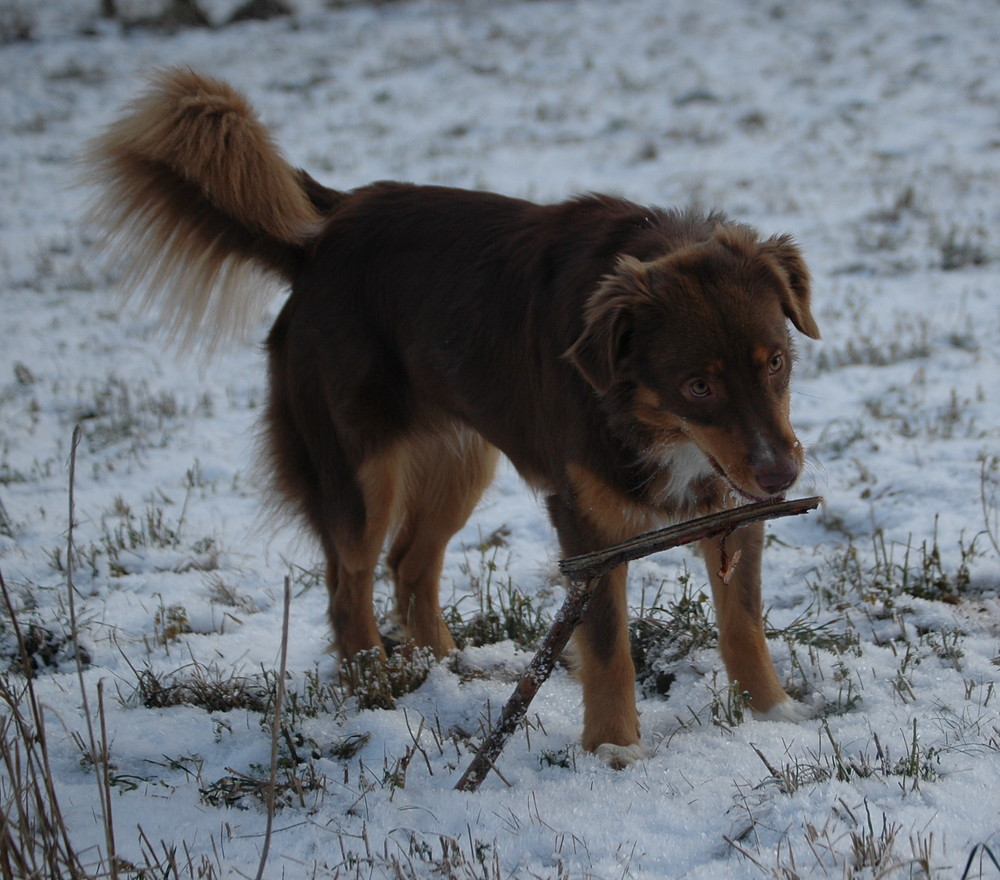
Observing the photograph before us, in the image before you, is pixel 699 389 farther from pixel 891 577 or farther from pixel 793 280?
pixel 891 577

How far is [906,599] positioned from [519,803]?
1.92 metres

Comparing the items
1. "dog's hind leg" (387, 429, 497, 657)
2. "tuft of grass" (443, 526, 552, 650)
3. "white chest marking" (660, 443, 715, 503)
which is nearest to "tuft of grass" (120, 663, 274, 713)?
"dog's hind leg" (387, 429, 497, 657)

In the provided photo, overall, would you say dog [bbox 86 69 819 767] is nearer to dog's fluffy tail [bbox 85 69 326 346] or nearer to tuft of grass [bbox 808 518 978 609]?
dog's fluffy tail [bbox 85 69 326 346]

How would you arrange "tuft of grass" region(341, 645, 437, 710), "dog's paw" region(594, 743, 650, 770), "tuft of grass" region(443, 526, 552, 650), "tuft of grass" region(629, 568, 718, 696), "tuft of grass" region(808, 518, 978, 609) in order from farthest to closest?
"tuft of grass" region(443, 526, 552, 650) → "tuft of grass" region(808, 518, 978, 609) → "tuft of grass" region(629, 568, 718, 696) → "tuft of grass" region(341, 645, 437, 710) → "dog's paw" region(594, 743, 650, 770)

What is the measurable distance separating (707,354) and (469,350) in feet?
3.38

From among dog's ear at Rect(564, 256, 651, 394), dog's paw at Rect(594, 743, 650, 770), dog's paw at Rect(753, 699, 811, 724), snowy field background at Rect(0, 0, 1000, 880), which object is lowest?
dog's paw at Rect(753, 699, 811, 724)

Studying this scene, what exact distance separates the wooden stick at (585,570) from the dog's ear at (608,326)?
53 cm

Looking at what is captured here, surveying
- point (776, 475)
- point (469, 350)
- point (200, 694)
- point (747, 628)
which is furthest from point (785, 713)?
point (200, 694)

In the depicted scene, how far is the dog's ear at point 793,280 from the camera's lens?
318 centimetres

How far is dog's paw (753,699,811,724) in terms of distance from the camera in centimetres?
338

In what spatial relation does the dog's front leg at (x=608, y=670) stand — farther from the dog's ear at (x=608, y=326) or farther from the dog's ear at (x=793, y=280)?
the dog's ear at (x=793, y=280)

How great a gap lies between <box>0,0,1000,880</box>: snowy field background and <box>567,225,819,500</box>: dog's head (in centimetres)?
81

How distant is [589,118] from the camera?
1493 cm

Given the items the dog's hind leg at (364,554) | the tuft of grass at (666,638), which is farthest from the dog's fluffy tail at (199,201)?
the tuft of grass at (666,638)
